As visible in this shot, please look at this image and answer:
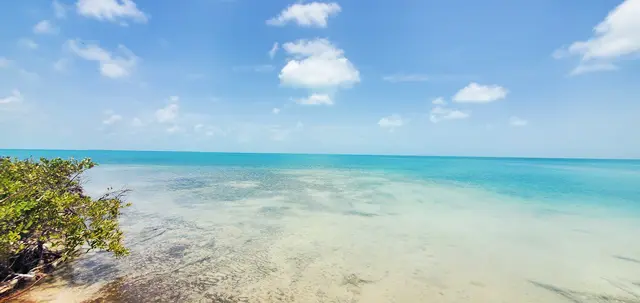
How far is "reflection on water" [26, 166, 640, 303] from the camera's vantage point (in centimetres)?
778

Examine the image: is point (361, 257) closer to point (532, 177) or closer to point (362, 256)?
point (362, 256)

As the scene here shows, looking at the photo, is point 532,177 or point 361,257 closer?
point 361,257

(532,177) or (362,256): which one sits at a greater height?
(532,177)

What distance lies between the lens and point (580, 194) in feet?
85.3

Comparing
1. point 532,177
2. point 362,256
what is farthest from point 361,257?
point 532,177

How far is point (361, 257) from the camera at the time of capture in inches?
410

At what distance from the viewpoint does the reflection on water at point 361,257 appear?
25.5 feet

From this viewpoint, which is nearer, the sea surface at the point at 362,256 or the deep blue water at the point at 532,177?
the sea surface at the point at 362,256

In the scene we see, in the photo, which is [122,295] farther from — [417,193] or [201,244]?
[417,193]

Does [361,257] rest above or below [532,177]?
below

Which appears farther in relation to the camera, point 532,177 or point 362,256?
point 532,177

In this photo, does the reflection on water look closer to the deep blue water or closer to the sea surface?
the sea surface

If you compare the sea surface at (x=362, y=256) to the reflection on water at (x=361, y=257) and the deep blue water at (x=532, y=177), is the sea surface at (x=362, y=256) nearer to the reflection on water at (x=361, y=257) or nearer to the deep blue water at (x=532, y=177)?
the reflection on water at (x=361, y=257)

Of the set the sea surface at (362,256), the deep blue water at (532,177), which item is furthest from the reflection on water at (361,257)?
the deep blue water at (532,177)
